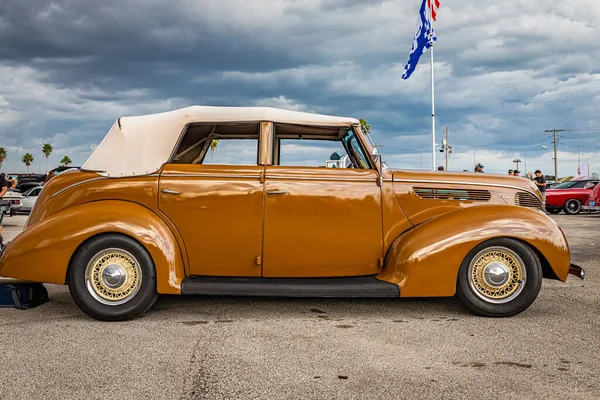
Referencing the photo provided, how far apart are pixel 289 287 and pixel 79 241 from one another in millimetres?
1872

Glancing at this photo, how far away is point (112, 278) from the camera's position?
461 centimetres

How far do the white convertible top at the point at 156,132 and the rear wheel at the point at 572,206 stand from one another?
810 inches

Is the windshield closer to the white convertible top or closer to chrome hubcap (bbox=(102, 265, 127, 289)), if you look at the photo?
the white convertible top

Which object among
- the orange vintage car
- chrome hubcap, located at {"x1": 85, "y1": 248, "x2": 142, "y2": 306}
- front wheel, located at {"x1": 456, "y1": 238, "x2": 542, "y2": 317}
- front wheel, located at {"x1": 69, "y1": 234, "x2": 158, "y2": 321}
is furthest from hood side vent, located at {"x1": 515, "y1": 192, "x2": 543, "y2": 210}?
chrome hubcap, located at {"x1": 85, "y1": 248, "x2": 142, "y2": 306}

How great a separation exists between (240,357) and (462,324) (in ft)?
6.66

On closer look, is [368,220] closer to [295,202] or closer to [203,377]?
[295,202]

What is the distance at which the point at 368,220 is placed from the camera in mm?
4914

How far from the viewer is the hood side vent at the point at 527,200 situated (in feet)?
17.1

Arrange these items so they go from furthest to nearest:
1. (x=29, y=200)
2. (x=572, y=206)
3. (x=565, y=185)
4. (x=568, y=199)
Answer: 1. (x=565, y=185)
2. (x=572, y=206)
3. (x=568, y=199)
4. (x=29, y=200)

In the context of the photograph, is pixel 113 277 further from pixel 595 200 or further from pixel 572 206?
pixel 572 206

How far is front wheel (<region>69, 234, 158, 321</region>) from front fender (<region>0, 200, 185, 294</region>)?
2.8 inches

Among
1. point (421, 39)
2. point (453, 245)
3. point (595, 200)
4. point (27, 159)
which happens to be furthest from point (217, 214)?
point (27, 159)

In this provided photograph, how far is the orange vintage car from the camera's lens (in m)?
4.63

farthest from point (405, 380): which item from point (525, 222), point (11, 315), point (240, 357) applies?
point (11, 315)
